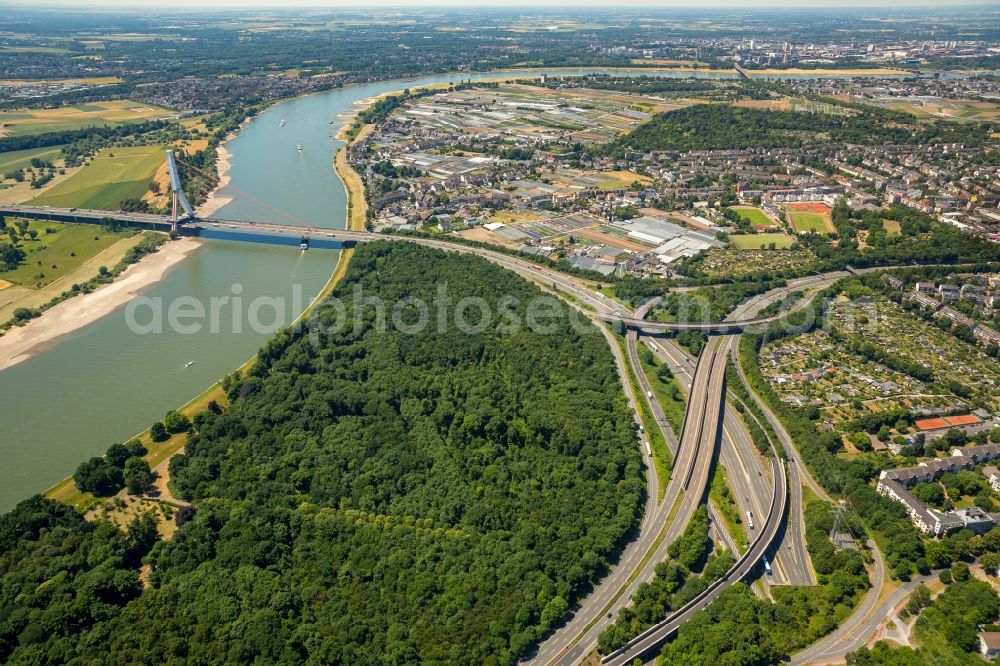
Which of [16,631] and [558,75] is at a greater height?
[558,75]

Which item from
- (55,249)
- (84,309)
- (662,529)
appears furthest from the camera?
(55,249)

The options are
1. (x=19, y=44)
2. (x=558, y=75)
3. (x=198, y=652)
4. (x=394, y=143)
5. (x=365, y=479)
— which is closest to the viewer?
(x=198, y=652)

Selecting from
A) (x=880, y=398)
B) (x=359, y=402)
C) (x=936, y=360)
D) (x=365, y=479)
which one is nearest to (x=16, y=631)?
(x=365, y=479)

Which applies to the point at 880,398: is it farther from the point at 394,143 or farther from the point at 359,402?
the point at 394,143

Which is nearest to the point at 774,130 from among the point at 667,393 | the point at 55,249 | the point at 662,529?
the point at 667,393

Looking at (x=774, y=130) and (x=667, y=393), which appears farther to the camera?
(x=774, y=130)

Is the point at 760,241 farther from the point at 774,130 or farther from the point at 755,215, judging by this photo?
the point at 774,130

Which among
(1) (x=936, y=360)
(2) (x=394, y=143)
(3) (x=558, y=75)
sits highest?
(3) (x=558, y=75)
